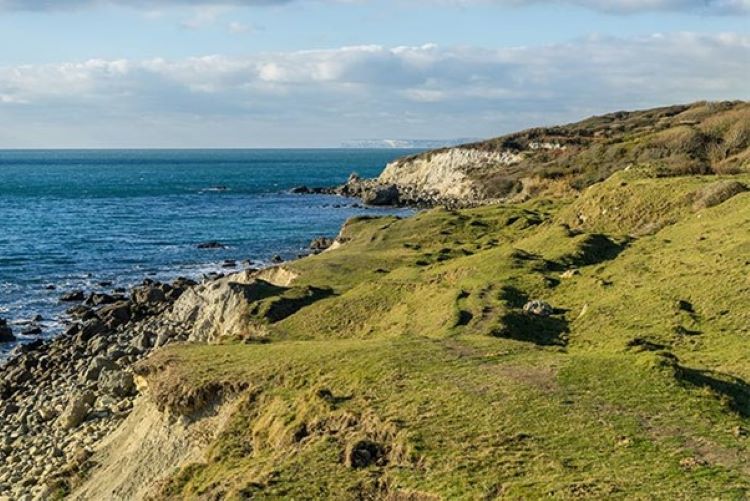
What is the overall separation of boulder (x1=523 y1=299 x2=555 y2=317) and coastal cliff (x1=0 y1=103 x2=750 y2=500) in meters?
0.09

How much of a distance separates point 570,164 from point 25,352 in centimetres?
6789

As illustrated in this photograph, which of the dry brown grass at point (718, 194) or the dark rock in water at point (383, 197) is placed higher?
the dry brown grass at point (718, 194)

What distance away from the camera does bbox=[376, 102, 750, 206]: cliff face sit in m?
74.4

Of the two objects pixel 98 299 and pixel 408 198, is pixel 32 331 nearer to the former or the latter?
pixel 98 299

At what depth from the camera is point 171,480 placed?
1920 cm

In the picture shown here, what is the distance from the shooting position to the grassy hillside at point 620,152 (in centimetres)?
6903

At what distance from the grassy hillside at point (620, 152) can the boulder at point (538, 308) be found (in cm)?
2638

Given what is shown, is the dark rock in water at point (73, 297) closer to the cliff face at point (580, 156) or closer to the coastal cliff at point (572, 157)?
the cliff face at point (580, 156)

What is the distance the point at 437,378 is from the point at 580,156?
81.9 metres

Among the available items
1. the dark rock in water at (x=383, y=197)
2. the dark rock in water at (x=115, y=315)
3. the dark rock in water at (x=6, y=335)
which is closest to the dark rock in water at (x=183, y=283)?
the dark rock in water at (x=115, y=315)

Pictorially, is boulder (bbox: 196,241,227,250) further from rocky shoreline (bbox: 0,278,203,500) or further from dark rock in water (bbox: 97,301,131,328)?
dark rock in water (bbox: 97,301,131,328)

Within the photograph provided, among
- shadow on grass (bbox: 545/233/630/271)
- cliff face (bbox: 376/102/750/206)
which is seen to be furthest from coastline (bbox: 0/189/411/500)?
cliff face (bbox: 376/102/750/206)

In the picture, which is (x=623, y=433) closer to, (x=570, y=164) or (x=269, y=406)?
(x=269, y=406)

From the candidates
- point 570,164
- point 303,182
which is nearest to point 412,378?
point 570,164
